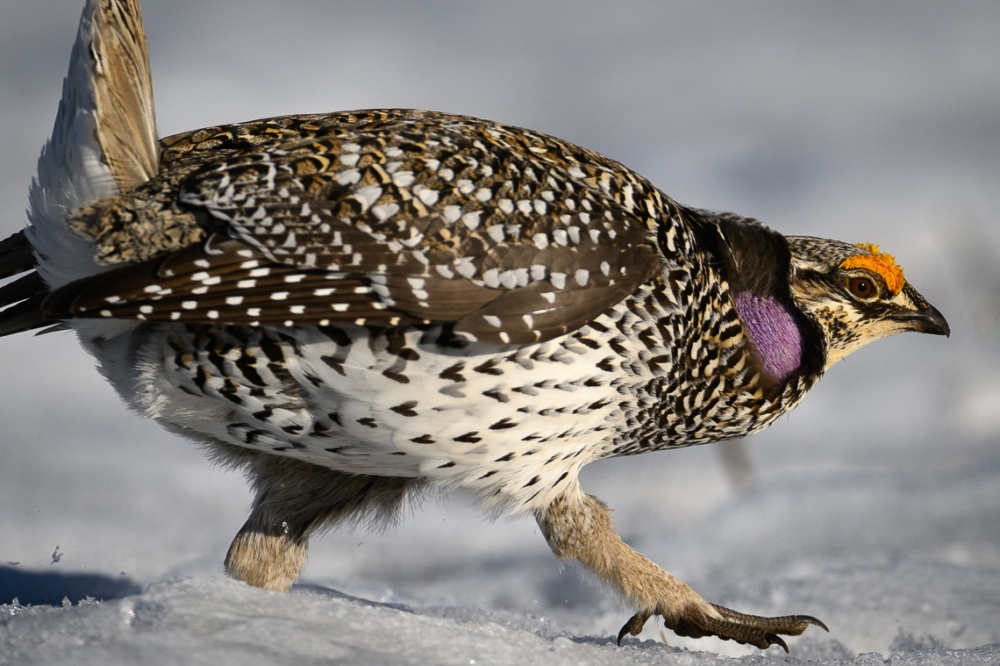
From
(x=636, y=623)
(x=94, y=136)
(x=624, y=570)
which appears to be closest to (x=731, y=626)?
(x=636, y=623)

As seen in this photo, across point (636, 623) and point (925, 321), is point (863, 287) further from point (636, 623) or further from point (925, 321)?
point (636, 623)

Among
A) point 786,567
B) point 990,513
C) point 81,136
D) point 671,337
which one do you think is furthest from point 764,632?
point 990,513

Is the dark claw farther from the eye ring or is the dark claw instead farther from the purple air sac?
the eye ring

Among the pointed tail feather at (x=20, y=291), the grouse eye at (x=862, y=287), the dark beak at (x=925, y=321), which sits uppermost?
the grouse eye at (x=862, y=287)

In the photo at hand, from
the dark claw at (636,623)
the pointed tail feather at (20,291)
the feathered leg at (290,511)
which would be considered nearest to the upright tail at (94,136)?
the pointed tail feather at (20,291)

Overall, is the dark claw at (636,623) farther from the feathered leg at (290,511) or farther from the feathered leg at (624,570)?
the feathered leg at (290,511)
